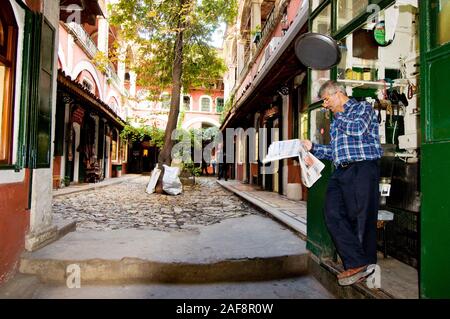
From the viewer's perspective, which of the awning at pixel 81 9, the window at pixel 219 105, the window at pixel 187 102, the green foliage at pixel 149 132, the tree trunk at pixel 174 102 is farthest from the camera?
the window at pixel 219 105

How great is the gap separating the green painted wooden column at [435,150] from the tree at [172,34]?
9.99 metres

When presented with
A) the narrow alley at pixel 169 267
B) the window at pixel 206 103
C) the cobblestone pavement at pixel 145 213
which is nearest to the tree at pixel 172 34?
the cobblestone pavement at pixel 145 213

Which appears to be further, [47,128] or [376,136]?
[47,128]

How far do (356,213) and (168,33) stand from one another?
11.9m

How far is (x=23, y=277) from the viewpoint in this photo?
3432 mm

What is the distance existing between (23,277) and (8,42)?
2.56 metres

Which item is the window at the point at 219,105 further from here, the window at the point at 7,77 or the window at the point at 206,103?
the window at the point at 7,77

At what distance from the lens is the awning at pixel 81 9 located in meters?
6.45

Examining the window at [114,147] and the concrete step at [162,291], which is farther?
the window at [114,147]

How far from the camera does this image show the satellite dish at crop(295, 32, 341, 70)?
3.49 m

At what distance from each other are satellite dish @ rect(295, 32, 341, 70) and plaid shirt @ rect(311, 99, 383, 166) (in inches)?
30.1
